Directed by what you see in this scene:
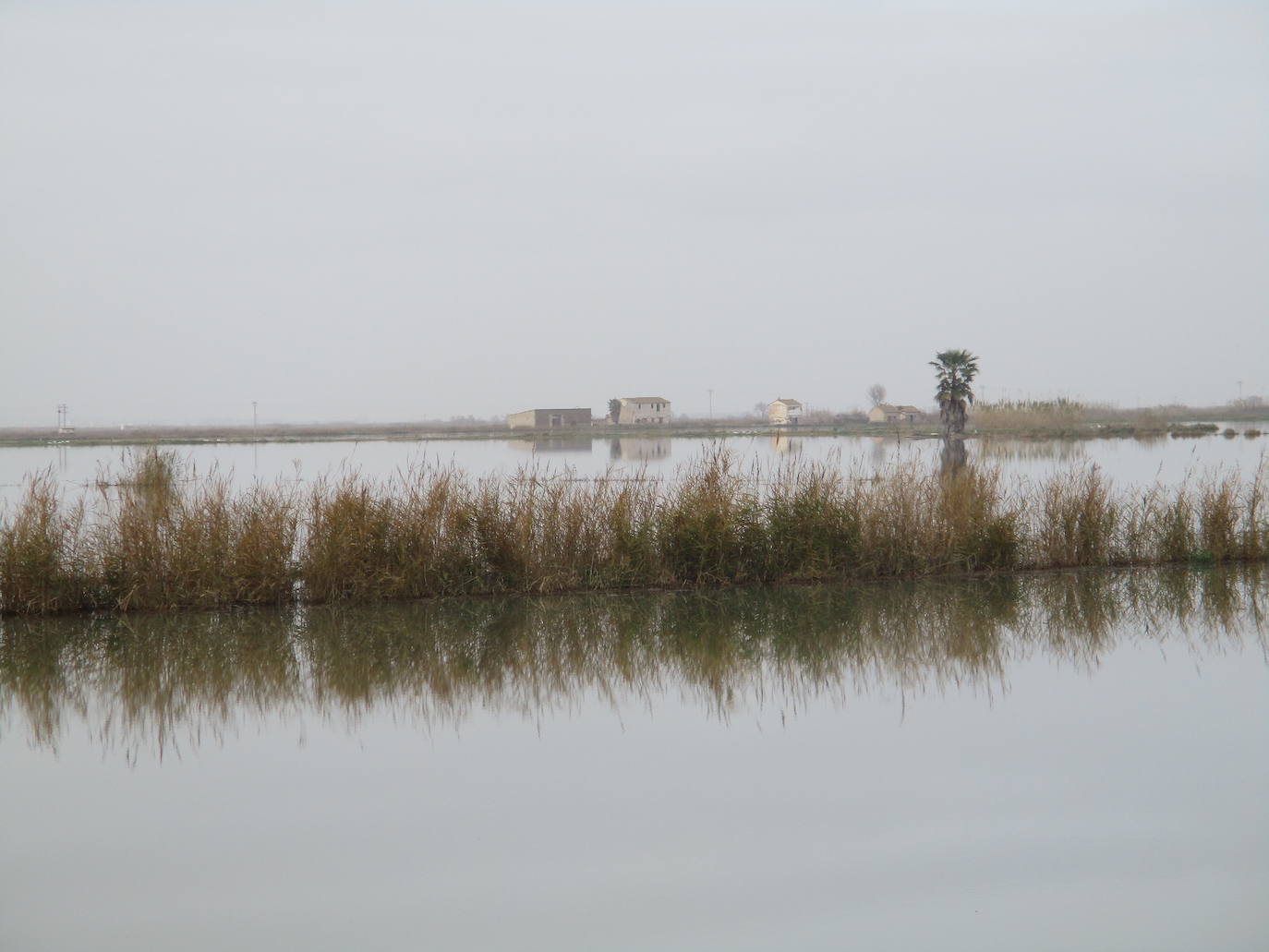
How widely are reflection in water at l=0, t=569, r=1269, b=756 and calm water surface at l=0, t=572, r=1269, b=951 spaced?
0.04m

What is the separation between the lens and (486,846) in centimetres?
429

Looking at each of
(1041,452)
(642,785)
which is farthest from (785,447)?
(642,785)

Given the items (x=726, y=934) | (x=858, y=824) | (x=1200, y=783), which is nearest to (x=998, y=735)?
(x=1200, y=783)

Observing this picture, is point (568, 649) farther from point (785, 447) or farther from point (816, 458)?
point (785, 447)

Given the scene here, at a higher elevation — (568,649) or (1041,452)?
(1041,452)

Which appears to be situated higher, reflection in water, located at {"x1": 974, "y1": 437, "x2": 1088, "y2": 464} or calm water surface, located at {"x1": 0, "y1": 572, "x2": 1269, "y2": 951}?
reflection in water, located at {"x1": 974, "y1": 437, "x2": 1088, "y2": 464}

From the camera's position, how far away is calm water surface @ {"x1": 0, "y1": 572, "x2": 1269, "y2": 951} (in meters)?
3.73

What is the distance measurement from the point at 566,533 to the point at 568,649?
2.35 meters

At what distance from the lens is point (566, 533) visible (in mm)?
9797

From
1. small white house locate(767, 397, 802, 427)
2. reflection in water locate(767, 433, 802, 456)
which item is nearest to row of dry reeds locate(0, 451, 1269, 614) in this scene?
reflection in water locate(767, 433, 802, 456)

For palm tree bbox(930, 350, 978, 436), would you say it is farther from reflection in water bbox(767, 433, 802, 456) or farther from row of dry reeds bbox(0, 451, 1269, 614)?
row of dry reeds bbox(0, 451, 1269, 614)

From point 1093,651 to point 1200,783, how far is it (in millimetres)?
2558

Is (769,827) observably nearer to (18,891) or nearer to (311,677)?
(18,891)

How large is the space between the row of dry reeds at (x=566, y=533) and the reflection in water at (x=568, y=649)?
348 millimetres
